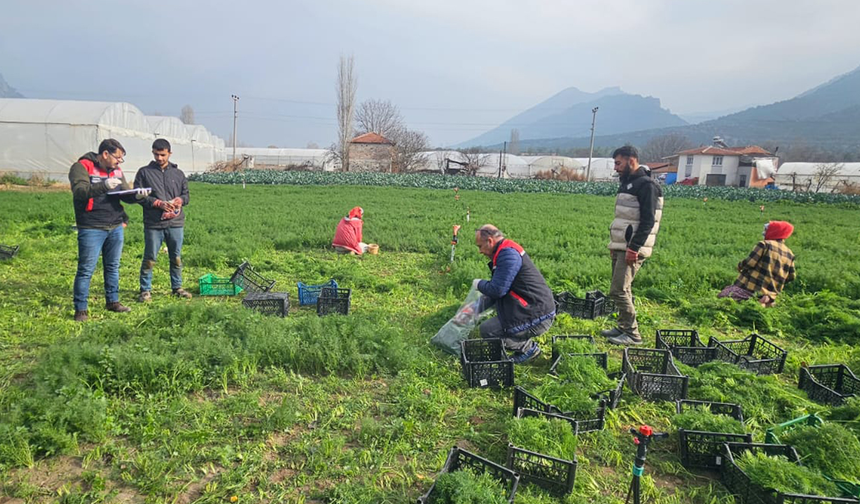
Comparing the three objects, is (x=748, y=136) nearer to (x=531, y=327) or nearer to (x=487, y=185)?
(x=487, y=185)

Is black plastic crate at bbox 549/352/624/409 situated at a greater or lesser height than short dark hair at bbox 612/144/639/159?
lesser

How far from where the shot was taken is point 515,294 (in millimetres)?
5012

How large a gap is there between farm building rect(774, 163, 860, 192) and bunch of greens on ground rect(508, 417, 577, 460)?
6149 cm

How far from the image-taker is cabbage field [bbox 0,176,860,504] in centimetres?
310

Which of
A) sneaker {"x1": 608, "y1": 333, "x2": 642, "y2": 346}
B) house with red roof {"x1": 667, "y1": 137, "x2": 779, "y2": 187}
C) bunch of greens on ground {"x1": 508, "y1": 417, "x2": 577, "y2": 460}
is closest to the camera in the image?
bunch of greens on ground {"x1": 508, "y1": 417, "x2": 577, "y2": 460}

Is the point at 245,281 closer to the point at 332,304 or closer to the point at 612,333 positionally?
the point at 332,304

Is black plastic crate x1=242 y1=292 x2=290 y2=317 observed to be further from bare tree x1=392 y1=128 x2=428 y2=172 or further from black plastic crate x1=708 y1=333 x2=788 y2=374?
bare tree x1=392 y1=128 x2=428 y2=172

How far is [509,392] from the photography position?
4.36 meters

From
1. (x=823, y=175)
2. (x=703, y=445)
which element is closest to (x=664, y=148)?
(x=823, y=175)

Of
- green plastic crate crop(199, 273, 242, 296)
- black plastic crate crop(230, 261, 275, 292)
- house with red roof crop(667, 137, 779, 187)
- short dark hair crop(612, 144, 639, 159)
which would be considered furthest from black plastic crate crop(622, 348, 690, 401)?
house with red roof crop(667, 137, 779, 187)

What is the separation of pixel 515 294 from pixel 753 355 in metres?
2.94

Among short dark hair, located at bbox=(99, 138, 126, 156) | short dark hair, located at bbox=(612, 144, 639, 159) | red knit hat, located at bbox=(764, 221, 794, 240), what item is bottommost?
red knit hat, located at bbox=(764, 221, 794, 240)

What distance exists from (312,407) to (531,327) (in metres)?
2.41

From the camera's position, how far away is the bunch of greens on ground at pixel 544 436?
3.23m
